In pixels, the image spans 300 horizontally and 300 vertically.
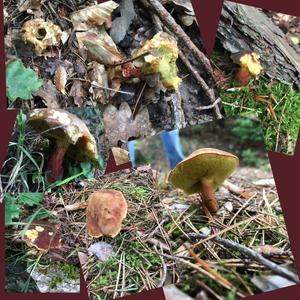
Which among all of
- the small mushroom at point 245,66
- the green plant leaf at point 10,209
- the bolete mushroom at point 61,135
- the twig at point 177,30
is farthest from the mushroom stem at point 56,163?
the small mushroom at point 245,66

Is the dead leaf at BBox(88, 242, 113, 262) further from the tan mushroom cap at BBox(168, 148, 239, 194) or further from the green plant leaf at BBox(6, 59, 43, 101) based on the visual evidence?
the green plant leaf at BBox(6, 59, 43, 101)

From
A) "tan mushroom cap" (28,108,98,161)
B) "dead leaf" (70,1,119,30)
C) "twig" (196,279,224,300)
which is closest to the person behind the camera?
"twig" (196,279,224,300)

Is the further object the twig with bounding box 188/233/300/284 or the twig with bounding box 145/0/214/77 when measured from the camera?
the twig with bounding box 145/0/214/77

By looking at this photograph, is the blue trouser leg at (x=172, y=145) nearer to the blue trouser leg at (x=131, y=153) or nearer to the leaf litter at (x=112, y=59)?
the leaf litter at (x=112, y=59)

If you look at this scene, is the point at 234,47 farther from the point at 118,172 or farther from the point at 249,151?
the point at 118,172

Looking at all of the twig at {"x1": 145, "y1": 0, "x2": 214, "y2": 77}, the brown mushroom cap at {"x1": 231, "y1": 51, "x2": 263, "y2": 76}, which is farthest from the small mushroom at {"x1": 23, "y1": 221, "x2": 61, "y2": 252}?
the brown mushroom cap at {"x1": 231, "y1": 51, "x2": 263, "y2": 76}

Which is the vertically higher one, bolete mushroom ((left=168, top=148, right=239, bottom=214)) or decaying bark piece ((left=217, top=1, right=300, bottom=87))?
decaying bark piece ((left=217, top=1, right=300, bottom=87))
